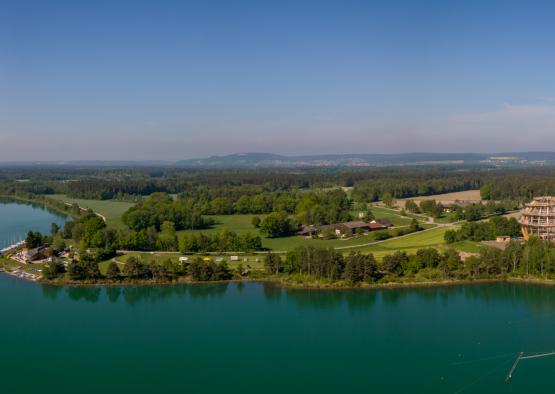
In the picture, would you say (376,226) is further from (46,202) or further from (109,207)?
(46,202)

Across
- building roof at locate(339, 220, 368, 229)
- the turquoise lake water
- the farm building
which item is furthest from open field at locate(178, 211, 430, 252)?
the turquoise lake water

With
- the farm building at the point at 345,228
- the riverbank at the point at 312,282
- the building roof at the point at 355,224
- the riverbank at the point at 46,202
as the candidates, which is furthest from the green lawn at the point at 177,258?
the riverbank at the point at 46,202

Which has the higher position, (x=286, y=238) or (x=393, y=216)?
(x=393, y=216)

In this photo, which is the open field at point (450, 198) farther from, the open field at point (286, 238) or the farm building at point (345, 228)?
the farm building at point (345, 228)

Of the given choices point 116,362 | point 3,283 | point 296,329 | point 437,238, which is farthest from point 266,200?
point 116,362

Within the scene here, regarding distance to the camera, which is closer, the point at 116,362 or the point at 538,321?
the point at 116,362

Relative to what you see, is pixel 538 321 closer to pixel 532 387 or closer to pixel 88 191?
pixel 532 387

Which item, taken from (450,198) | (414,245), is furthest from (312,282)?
(450,198)
